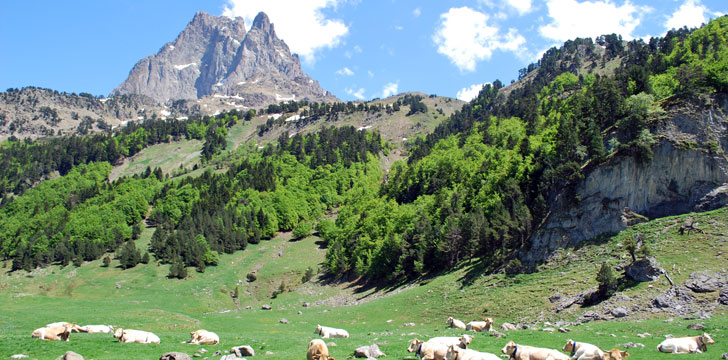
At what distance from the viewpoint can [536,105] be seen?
158000mm

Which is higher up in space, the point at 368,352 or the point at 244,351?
the point at 368,352

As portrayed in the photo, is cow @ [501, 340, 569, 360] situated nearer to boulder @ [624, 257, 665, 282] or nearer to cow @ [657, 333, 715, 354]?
cow @ [657, 333, 715, 354]

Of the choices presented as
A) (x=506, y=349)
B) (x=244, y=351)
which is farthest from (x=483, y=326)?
(x=244, y=351)

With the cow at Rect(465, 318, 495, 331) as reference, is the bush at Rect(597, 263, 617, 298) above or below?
above

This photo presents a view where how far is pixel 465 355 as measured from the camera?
17875 millimetres

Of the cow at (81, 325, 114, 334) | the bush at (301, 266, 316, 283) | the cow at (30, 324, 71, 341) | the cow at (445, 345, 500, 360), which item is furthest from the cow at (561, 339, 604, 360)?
the bush at (301, 266, 316, 283)

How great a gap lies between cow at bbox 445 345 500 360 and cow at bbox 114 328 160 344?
55.7ft

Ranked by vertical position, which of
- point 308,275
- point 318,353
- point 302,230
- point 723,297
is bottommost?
point 308,275

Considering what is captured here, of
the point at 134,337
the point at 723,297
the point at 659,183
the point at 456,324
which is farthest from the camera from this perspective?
the point at 659,183

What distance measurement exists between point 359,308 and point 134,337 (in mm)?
36132

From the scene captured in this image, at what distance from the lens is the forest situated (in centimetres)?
5831

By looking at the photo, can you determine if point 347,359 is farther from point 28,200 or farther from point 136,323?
point 28,200

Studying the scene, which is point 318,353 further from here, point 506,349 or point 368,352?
point 506,349

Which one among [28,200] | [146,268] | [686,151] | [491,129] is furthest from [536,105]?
[28,200]
